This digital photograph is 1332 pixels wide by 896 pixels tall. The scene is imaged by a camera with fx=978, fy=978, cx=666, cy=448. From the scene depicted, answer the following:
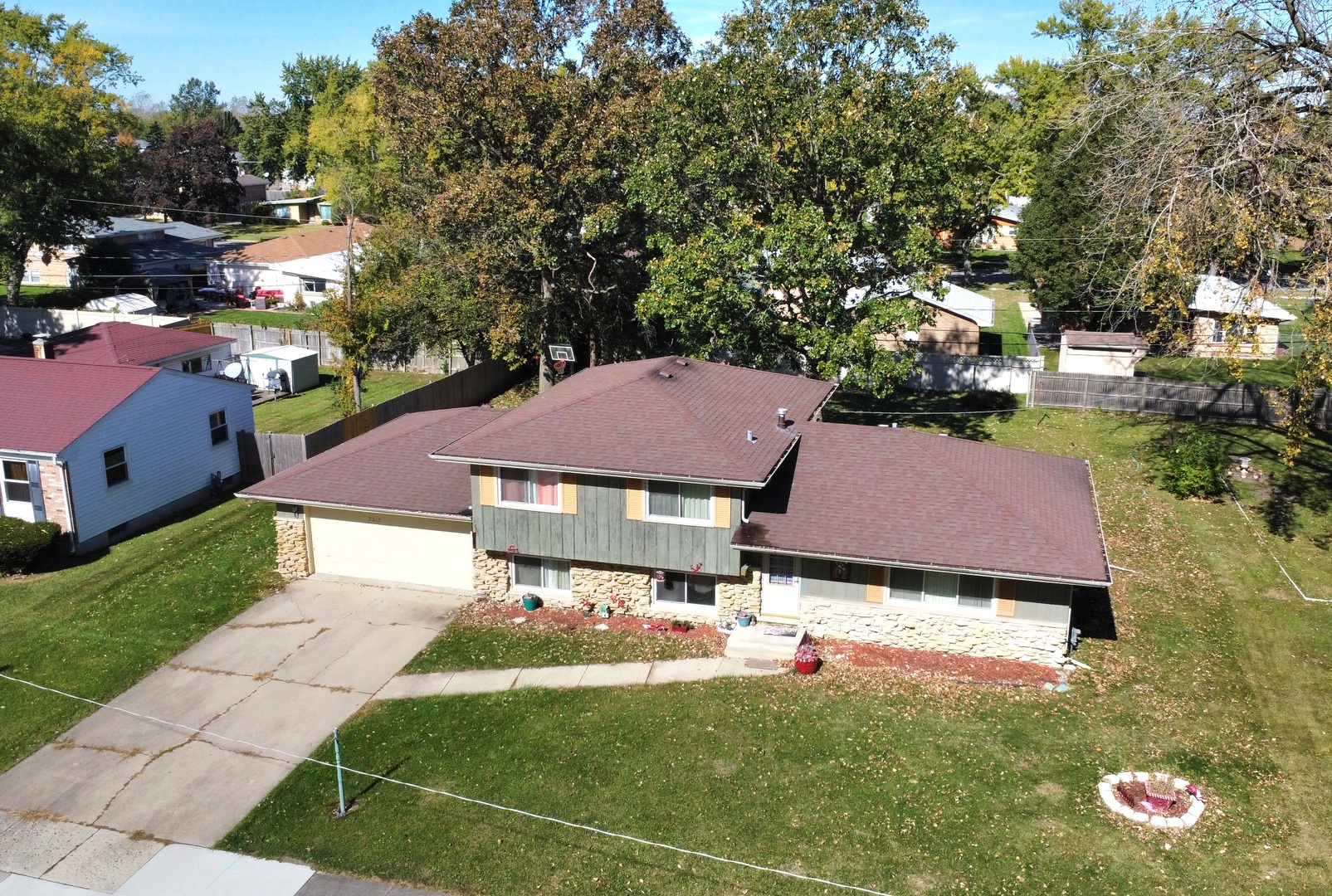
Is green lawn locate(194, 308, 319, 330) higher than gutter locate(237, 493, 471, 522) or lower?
higher

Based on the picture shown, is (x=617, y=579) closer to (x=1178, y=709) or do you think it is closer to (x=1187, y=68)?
(x=1178, y=709)

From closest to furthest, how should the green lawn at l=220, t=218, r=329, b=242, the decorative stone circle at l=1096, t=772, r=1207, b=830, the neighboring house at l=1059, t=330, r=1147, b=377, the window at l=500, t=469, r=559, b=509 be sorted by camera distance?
1. the decorative stone circle at l=1096, t=772, r=1207, b=830
2. the window at l=500, t=469, r=559, b=509
3. the neighboring house at l=1059, t=330, r=1147, b=377
4. the green lawn at l=220, t=218, r=329, b=242

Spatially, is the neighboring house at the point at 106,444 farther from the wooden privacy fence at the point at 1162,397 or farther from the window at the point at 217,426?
the wooden privacy fence at the point at 1162,397

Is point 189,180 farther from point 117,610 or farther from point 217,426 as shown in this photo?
point 117,610

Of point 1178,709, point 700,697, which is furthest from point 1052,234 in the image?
point 700,697

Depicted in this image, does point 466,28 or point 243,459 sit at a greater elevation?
point 466,28

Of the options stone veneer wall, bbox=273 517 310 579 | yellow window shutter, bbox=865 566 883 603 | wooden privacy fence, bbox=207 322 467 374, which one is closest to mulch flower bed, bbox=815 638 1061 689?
yellow window shutter, bbox=865 566 883 603

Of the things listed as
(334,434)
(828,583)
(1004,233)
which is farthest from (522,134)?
(1004,233)

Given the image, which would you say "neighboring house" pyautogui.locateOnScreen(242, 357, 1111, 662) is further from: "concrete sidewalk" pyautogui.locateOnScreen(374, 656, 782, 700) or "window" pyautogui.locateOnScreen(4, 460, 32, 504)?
"window" pyautogui.locateOnScreen(4, 460, 32, 504)
